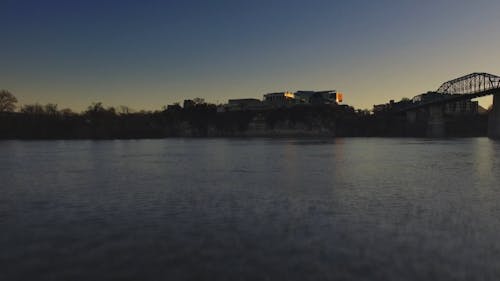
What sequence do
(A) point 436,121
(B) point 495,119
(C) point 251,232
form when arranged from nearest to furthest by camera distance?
(C) point 251,232, (B) point 495,119, (A) point 436,121

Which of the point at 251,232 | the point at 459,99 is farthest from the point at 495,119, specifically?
the point at 251,232

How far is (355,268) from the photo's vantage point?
9.36 m

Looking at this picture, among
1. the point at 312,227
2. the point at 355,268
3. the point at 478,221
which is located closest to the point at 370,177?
the point at 478,221

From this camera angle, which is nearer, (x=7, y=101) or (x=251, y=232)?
(x=251, y=232)

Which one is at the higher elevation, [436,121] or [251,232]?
[436,121]

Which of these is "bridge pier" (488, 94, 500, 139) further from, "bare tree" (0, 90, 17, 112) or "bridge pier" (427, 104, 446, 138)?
"bare tree" (0, 90, 17, 112)

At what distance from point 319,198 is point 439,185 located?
379 inches

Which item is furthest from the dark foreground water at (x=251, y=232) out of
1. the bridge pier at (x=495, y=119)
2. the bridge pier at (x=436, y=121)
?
the bridge pier at (x=436, y=121)

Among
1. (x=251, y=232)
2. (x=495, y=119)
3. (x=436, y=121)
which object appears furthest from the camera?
(x=436, y=121)

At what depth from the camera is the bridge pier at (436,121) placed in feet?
550

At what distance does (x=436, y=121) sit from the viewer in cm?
17050

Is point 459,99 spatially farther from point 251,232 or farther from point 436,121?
point 251,232

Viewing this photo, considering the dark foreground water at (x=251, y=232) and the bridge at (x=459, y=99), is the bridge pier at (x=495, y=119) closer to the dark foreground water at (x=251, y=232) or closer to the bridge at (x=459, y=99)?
the bridge at (x=459, y=99)

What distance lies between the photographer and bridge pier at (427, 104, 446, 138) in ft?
550
